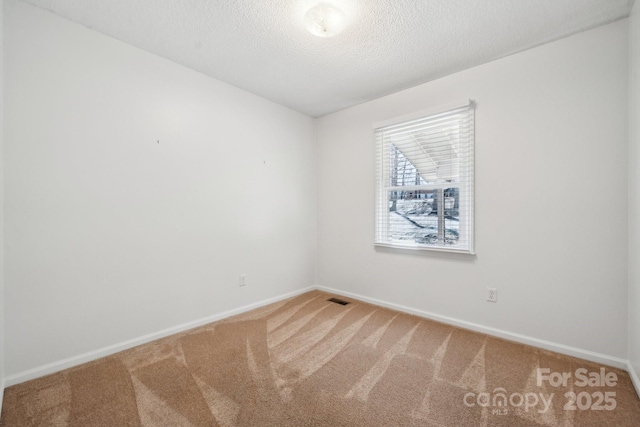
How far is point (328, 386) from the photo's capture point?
1.73m

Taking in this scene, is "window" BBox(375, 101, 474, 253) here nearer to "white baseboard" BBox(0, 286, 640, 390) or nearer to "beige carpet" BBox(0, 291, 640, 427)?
"white baseboard" BBox(0, 286, 640, 390)

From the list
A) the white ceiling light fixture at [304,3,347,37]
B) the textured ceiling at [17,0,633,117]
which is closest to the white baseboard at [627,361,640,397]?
the textured ceiling at [17,0,633,117]

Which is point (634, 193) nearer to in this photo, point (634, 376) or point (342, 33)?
point (634, 376)

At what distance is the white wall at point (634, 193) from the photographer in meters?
1.70

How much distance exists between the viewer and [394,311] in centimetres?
304

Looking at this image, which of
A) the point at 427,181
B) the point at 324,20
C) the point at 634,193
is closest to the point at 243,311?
the point at 427,181

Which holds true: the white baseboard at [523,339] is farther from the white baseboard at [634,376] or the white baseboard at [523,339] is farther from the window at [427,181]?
the window at [427,181]

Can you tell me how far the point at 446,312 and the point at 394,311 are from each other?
55cm

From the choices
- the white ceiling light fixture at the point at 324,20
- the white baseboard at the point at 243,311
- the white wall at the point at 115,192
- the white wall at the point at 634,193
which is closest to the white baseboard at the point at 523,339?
the white baseboard at the point at 243,311

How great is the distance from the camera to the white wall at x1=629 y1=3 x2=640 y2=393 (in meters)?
1.70

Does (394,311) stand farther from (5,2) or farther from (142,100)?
(5,2)

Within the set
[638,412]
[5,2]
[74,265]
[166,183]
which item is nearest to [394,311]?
[638,412]

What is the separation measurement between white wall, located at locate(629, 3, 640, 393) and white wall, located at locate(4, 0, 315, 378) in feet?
10.2

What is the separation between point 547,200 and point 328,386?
222 centimetres
